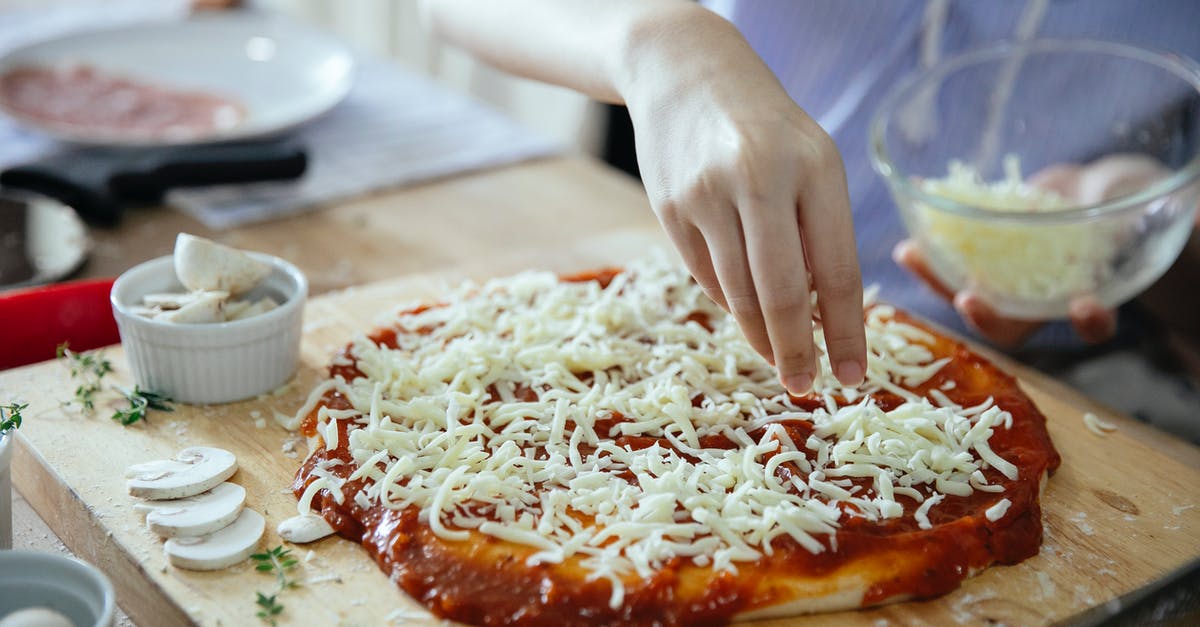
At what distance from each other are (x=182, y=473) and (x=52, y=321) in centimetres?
49

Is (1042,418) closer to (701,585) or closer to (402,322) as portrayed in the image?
(701,585)

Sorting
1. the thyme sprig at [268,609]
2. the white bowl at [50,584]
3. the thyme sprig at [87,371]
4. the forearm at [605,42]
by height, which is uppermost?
the forearm at [605,42]

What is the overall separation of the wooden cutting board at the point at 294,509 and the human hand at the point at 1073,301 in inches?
5.6

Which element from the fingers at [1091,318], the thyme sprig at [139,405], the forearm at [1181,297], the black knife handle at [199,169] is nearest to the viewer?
the thyme sprig at [139,405]

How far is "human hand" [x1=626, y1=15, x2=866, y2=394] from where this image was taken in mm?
1227

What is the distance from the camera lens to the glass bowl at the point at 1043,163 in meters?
1.66

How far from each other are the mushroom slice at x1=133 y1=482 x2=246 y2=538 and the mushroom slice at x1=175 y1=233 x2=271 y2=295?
0.30 m

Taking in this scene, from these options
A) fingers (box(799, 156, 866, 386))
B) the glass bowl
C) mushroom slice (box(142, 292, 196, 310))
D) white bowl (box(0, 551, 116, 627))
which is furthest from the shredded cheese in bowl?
white bowl (box(0, 551, 116, 627))

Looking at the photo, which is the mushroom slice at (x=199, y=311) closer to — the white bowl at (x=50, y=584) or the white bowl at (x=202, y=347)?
the white bowl at (x=202, y=347)

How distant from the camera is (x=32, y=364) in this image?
1659 mm

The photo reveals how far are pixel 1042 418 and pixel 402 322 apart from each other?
91 centimetres

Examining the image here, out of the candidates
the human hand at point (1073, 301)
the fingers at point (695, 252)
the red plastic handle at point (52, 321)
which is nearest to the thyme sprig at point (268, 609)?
the fingers at point (695, 252)

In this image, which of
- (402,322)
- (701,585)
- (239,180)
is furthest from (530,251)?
(701,585)

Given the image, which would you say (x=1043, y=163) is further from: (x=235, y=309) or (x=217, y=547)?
(x=217, y=547)
